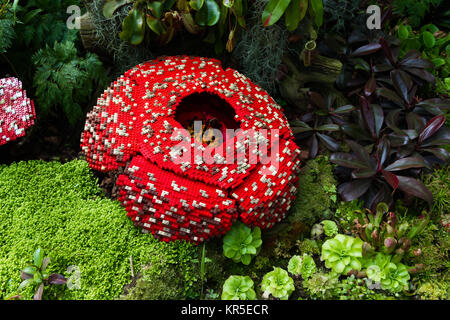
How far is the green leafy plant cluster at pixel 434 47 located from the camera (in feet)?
12.7

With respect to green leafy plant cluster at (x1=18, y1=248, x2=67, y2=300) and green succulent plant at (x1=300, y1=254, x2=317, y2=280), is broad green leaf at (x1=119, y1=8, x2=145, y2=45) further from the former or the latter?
green succulent plant at (x1=300, y1=254, x2=317, y2=280)

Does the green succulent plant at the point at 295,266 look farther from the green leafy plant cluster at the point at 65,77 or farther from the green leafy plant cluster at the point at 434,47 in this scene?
the green leafy plant cluster at the point at 434,47

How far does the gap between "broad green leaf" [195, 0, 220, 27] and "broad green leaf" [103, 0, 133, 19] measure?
23.6 inches

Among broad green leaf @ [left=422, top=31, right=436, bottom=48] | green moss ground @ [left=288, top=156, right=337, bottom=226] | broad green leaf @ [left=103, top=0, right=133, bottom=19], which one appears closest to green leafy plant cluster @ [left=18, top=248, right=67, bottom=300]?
green moss ground @ [left=288, top=156, right=337, bottom=226]

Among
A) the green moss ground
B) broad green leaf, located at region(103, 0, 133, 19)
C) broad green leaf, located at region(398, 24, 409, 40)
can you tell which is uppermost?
broad green leaf, located at region(103, 0, 133, 19)

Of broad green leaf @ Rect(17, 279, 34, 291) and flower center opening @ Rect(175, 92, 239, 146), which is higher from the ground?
flower center opening @ Rect(175, 92, 239, 146)

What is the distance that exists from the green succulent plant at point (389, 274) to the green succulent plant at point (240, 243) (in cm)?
82

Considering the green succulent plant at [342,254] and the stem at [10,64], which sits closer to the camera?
the green succulent plant at [342,254]

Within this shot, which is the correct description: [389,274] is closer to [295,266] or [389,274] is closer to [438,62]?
[295,266]

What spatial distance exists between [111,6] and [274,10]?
4.34 feet

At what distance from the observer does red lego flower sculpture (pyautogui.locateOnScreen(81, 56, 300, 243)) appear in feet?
8.59

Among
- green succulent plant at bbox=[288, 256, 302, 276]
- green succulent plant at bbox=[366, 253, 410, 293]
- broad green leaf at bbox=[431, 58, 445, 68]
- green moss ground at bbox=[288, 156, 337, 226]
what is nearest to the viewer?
green succulent plant at bbox=[366, 253, 410, 293]

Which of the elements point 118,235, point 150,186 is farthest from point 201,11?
point 118,235

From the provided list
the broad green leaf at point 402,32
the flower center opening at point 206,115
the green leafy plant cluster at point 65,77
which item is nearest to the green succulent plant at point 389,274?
the flower center opening at point 206,115
